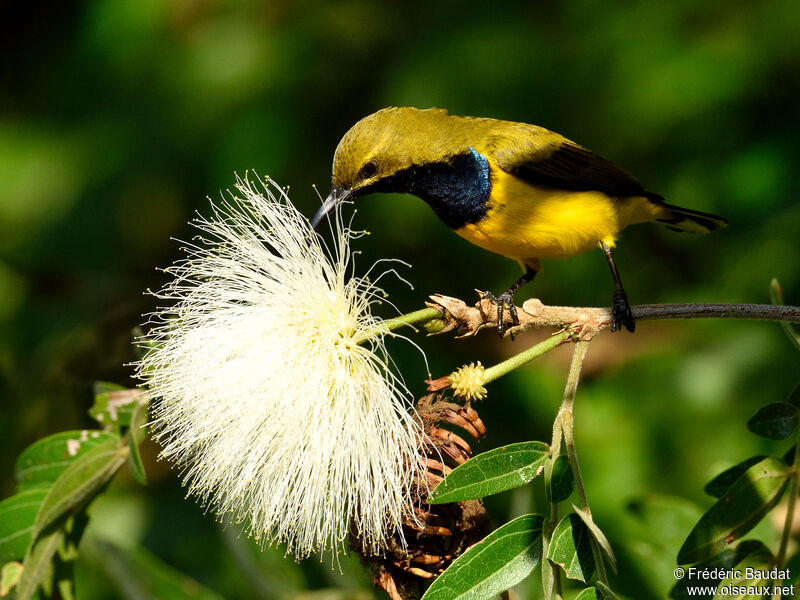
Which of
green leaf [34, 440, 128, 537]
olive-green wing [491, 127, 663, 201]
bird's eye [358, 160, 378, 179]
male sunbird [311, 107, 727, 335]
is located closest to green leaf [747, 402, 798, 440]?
male sunbird [311, 107, 727, 335]

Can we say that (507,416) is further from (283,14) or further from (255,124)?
(283,14)

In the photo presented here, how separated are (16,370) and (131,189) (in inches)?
35.0

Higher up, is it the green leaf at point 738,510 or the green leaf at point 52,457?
the green leaf at point 52,457

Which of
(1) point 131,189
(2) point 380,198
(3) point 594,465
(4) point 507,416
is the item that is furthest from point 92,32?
(3) point 594,465

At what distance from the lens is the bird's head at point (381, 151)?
225 cm

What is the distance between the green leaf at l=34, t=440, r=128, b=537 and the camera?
181 cm

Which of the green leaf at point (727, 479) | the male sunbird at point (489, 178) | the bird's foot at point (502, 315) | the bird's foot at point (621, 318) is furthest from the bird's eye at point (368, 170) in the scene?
the green leaf at point (727, 479)

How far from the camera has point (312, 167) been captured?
142 inches

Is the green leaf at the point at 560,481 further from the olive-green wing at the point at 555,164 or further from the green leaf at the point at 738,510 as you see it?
the olive-green wing at the point at 555,164

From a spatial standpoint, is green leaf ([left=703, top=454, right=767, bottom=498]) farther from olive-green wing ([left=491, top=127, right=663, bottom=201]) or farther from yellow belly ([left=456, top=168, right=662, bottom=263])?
olive-green wing ([left=491, top=127, right=663, bottom=201])

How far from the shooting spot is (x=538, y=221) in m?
2.33

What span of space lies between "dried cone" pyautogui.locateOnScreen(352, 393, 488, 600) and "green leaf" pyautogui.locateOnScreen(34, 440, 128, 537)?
0.68 meters

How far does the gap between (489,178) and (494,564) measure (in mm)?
1174

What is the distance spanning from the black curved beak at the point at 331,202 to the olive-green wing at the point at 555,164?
439mm
